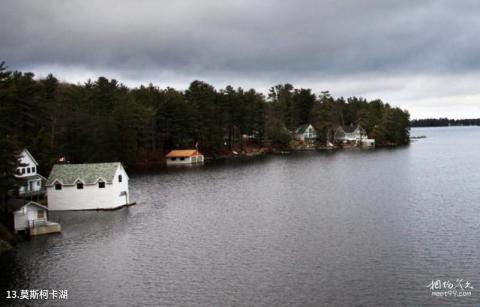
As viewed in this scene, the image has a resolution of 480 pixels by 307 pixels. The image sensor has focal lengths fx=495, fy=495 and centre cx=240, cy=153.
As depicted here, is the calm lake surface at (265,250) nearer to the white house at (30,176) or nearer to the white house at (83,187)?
the white house at (83,187)

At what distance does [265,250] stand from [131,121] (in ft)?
266

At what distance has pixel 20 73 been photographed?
290ft

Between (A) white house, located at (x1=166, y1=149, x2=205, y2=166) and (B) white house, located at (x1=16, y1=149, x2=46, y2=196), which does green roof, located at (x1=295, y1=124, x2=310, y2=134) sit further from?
(B) white house, located at (x1=16, y1=149, x2=46, y2=196)

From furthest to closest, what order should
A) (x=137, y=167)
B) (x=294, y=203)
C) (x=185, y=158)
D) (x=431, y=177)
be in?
1. (x=185, y=158)
2. (x=137, y=167)
3. (x=431, y=177)
4. (x=294, y=203)

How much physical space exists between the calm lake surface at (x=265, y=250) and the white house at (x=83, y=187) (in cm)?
211

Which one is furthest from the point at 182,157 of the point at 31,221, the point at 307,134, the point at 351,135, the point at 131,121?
the point at 351,135

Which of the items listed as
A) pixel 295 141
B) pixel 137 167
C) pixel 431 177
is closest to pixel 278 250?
pixel 431 177

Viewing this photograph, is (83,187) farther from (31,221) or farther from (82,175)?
(31,221)

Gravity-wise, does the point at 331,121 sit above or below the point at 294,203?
above

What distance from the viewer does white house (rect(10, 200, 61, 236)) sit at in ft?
155

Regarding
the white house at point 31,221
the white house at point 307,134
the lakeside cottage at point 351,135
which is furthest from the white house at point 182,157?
the lakeside cottage at point 351,135

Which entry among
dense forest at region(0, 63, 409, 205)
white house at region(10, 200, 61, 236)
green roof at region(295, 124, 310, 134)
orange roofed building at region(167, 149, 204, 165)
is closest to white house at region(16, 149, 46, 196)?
dense forest at region(0, 63, 409, 205)

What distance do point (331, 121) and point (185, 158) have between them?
264 ft

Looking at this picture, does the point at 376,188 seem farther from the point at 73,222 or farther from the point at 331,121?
the point at 331,121
